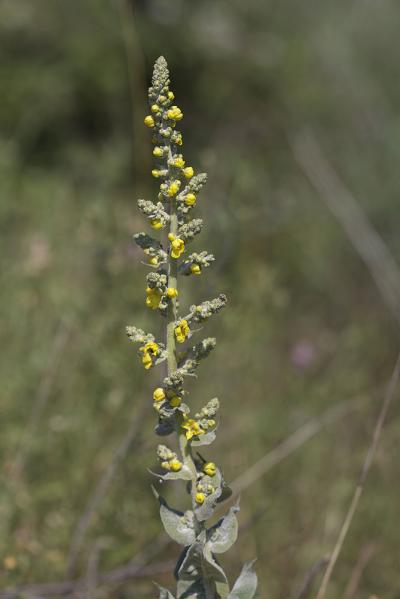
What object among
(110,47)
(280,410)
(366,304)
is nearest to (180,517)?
(280,410)

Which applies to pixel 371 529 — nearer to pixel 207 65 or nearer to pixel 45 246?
pixel 45 246

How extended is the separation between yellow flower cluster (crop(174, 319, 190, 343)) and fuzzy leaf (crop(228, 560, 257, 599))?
656mm

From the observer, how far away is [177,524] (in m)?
1.97

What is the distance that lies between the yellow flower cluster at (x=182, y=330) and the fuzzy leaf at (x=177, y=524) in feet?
1.41

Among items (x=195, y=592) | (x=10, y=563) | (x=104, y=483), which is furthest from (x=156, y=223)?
(x=10, y=563)

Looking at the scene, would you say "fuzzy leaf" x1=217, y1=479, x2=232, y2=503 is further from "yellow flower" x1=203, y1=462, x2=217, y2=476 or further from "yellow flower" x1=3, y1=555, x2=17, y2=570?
"yellow flower" x1=3, y1=555, x2=17, y2=570

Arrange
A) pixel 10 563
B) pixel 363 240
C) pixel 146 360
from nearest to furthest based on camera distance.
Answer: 1. pixel 146 360
2. pixel 10 563
3. pixel 363 240

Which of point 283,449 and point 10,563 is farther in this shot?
point 283,449

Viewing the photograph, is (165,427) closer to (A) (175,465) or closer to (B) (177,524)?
(A) (175,465)

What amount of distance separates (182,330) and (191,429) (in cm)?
→ 27

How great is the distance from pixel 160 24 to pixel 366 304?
15.1 ft

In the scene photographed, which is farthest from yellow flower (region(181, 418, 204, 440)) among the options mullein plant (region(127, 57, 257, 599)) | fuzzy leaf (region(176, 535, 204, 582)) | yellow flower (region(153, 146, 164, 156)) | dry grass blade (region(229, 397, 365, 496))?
dry grass blade (region(229, 397, 365, 496))

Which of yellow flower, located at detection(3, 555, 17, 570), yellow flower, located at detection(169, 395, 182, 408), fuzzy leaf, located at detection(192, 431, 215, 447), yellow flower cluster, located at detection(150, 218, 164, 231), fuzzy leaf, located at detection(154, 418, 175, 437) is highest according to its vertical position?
yellow flower cluster, located at detection(150, 218, 164, 231)

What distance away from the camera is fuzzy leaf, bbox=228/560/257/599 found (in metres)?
2.00
